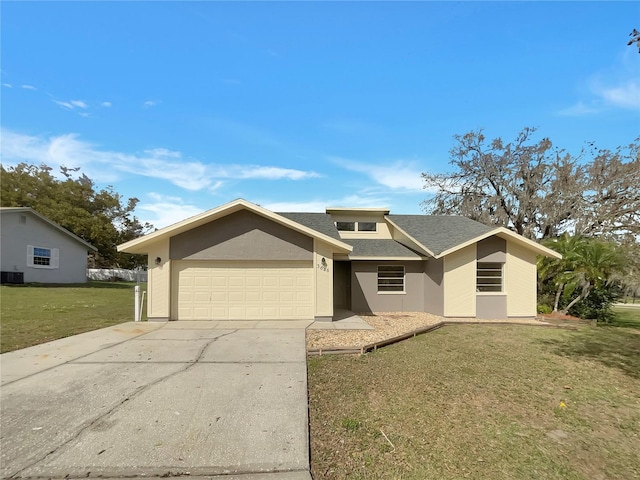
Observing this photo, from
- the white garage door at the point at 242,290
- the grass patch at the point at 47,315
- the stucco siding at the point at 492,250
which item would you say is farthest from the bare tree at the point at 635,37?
the grass patch at the point at 47,315

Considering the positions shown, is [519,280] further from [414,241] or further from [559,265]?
[414,241]

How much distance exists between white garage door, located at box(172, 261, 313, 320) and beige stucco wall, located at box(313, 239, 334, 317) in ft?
0.98

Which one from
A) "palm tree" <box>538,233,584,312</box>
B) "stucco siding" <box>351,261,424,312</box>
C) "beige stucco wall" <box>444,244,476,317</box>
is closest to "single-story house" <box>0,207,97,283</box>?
"stucco siding" <box>351,261,424,312</box>

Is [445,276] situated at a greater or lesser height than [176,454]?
greater

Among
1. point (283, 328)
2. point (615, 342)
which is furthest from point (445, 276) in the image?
point (283, 328)

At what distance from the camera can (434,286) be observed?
1390 cm

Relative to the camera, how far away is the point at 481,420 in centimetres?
430

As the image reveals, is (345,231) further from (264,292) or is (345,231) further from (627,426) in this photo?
(627,426)

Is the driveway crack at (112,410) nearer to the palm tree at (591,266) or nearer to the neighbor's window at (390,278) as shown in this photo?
the neighbor's window at (390,278)

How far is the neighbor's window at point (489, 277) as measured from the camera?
45.0 feet

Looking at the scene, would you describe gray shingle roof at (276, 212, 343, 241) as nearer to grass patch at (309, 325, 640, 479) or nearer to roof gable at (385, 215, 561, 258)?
roof gable at (385, 215, 561, 258)

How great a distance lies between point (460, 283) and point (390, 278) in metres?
3.03

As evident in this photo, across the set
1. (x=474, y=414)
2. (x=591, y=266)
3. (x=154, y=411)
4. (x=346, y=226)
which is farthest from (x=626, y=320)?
(x=154, y=411)

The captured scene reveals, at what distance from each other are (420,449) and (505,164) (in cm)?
2697
